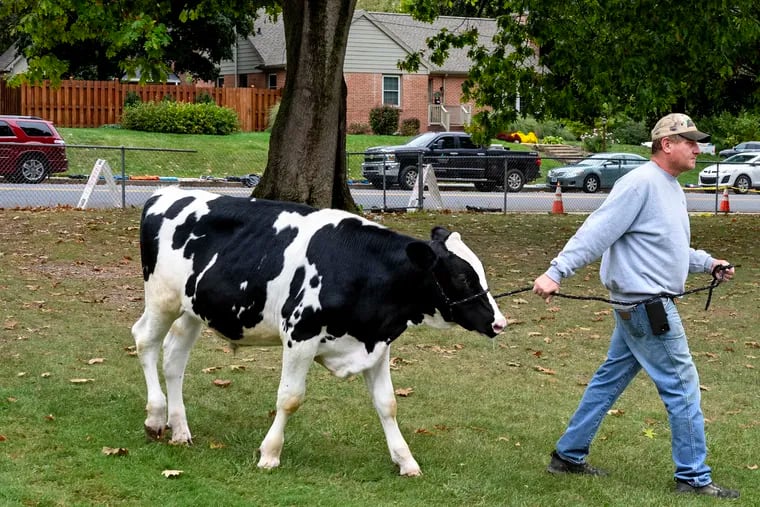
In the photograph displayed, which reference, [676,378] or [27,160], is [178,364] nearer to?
[676,378]

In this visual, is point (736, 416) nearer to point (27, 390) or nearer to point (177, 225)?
point (177, 225)

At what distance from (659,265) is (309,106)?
35.0 feet

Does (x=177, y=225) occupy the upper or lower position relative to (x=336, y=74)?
lower

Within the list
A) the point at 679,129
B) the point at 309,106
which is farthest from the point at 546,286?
the point at 309,106

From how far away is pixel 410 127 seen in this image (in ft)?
163

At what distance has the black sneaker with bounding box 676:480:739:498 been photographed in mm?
6352

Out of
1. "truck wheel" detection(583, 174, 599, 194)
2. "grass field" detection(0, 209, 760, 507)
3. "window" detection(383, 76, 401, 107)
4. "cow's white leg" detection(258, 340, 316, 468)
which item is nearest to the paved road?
"truck wheel" detection(583, 174, 599, 194)

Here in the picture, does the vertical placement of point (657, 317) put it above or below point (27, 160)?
below

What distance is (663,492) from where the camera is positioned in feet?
21.2

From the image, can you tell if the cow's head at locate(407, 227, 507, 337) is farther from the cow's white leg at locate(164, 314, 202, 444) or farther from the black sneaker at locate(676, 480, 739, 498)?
the cow's white leg at locate(164, 314, 202, 444)

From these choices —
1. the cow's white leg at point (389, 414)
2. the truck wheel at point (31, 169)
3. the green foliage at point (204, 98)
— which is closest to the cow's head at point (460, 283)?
the cow's white leg at point (389, 414)

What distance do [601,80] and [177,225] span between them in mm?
12566

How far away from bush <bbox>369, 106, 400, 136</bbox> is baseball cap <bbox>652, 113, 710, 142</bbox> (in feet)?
139

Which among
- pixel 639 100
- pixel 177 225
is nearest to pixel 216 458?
pixel 177 225
